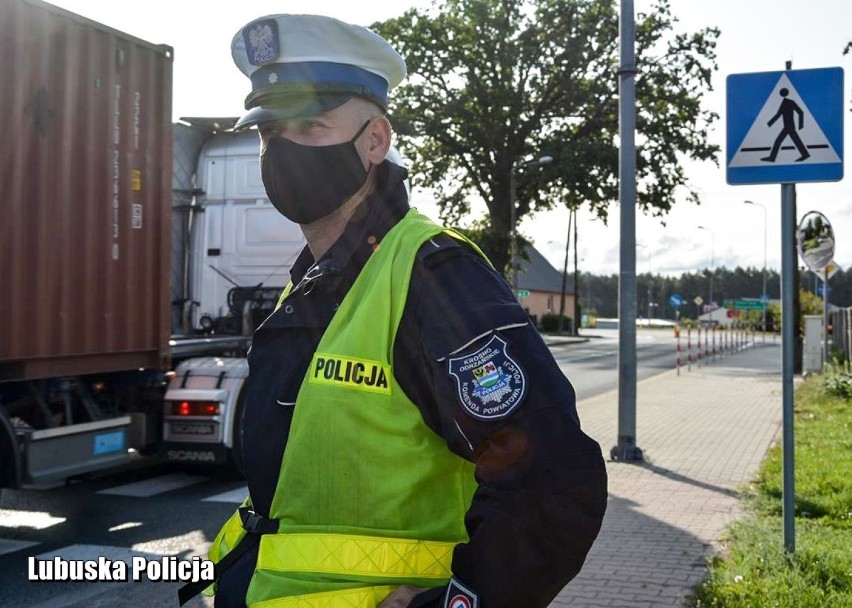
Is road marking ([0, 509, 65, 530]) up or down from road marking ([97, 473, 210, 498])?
down

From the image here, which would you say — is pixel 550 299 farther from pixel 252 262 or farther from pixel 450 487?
pixel 450 487

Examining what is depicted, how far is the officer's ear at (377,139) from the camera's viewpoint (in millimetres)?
2049

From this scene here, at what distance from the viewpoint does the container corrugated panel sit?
632 cm

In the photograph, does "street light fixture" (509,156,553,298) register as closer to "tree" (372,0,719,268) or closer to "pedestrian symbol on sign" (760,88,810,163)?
"tree" (372,0,719,268)

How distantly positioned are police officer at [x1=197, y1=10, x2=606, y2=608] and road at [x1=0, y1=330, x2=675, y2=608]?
363 centimetres

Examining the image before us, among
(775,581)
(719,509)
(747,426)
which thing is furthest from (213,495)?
(747,426)

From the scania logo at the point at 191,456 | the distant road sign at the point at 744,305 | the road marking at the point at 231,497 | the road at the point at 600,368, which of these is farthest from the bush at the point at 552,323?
the scania logo at the point at 191,456

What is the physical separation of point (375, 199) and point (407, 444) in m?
0.57

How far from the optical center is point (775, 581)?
16.0 feet

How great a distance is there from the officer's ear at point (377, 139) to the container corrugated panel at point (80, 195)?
4898mm

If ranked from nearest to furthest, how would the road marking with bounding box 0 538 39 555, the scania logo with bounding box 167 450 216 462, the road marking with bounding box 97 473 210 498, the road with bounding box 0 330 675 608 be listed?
the road with bounding box 0 330 675 608 < the road marking with bounding box 0 538 39 555 < the scania logo with bounding box 167 450 216 462 < the road marking with bounding box 97 473 210 498

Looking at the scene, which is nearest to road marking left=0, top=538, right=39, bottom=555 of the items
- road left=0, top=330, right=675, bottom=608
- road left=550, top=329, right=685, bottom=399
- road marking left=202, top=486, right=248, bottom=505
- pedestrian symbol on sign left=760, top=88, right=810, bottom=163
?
road left=0, top=330, right=675, bottom=608

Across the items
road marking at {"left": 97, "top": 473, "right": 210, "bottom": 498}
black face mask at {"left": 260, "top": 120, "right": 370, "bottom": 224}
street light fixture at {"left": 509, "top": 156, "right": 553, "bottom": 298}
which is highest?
street light fixture at {"left": 509, "top": 156, "right": 553, "bottom": 298}

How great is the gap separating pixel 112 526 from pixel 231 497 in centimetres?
123
